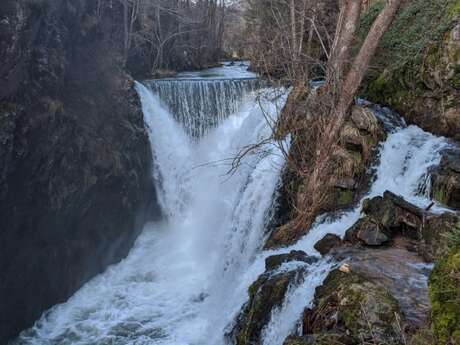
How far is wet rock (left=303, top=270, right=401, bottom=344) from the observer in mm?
3898

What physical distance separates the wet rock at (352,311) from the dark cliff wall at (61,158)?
17.2ft

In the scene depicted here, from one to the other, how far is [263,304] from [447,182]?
3125mm

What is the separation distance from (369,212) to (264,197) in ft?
8.17

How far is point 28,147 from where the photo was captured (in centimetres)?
752

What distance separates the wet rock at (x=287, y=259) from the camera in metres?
5.88

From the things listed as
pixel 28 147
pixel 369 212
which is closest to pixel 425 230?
pixel 369 212

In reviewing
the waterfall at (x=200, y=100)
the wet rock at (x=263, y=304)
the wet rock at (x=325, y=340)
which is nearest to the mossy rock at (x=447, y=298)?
the wet rock at (x=325, y=340)

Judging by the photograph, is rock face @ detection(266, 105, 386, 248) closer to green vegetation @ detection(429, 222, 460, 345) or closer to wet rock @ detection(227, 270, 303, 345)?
wet rock @ detection(227, 270, 303, 345)

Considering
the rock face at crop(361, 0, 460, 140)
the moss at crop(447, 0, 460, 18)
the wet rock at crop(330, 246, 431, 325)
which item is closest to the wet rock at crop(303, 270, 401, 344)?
the wet rock at crop(330, 246, 431, 325)

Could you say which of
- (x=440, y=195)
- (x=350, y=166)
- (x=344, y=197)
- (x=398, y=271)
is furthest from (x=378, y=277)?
(x=350, y=166)

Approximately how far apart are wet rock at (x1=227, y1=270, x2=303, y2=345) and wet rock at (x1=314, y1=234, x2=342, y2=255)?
778 mm

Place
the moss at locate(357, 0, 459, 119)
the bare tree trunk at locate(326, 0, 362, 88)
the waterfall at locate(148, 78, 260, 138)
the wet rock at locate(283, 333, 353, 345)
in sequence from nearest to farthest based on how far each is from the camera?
the wet rock at locate(283, 333, 353, 345), the moss at locate(357, 0, 459, 119), the bare tree trunk at locate(326, 0, 362, 88), the waterfall at locate(148, 78, 260, 138)

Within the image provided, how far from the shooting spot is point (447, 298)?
258 cm

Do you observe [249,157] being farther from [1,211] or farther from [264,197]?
[1,211]
